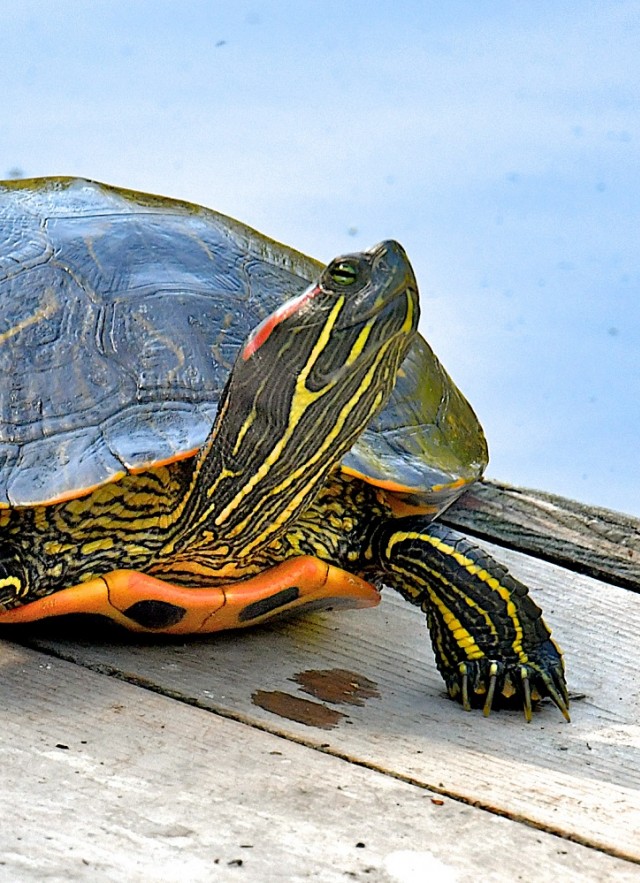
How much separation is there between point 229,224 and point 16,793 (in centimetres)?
173

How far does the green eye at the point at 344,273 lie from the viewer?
7.20 feet

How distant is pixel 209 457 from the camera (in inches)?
100

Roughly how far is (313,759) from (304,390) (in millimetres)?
713

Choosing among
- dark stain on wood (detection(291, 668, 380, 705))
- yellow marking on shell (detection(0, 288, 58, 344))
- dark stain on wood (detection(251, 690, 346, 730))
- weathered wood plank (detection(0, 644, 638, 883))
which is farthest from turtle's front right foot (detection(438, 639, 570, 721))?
yellow marking on shell (detection(0, 288, 58, 344))

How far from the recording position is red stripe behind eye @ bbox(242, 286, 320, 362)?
226 cm

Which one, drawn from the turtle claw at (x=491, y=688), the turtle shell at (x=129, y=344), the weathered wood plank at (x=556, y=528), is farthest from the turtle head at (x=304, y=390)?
the weathered wood plank at (x=556, y=528)

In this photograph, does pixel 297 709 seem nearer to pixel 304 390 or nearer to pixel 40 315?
pixel 304 390

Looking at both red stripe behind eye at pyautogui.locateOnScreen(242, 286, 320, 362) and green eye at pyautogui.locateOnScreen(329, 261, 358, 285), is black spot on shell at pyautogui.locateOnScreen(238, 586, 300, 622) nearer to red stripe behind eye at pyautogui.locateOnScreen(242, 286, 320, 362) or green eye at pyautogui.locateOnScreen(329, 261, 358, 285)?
red stripe behind eye at pyautogui.locateOnScreen(242, 286, 320, 362)

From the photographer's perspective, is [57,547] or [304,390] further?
[57,547]

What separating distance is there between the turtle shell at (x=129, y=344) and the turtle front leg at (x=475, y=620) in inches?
5.8

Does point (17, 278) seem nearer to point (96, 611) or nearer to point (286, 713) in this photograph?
point (96, 611)

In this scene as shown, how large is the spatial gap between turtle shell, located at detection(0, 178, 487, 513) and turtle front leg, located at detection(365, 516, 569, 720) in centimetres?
15

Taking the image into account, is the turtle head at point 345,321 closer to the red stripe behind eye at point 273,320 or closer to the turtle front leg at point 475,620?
the red stripe behind eye at point 273,320

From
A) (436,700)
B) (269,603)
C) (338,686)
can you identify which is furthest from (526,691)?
(269,603)
